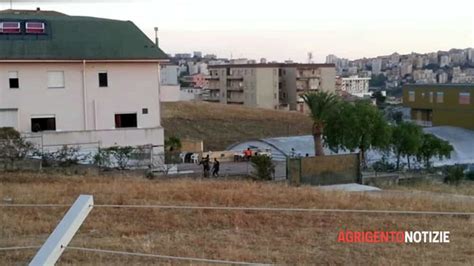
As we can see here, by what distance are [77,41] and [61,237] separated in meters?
30.1

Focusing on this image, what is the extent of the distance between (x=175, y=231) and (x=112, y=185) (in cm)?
627

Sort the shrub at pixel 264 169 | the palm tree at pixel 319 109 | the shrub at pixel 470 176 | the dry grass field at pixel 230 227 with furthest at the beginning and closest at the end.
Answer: the palm tree at pixel 319 109
the shrub at pixel 470 176
the shrub at pixel 264 169
the dry grass field at pixel 230 227

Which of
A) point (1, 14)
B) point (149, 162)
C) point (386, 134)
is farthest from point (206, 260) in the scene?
point (1, 14)

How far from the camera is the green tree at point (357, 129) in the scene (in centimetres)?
3166

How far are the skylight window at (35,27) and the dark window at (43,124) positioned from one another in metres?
4.42

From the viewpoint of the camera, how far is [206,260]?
284 inches

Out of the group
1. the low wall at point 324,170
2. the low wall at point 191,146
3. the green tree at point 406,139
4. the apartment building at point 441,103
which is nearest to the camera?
the low wall at point 324,170

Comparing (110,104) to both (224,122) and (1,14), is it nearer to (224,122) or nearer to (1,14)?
(1,14)

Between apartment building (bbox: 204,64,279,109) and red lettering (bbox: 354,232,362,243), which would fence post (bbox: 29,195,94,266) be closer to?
red lettering (bbox: 354,232,362,243)

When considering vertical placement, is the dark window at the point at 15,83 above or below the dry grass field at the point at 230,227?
above

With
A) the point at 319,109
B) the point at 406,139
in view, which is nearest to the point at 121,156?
the point at 319,109

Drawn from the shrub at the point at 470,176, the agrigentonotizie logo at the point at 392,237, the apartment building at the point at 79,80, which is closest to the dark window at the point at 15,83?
the apartment building at the point at 79,80

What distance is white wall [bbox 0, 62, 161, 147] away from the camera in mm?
31703

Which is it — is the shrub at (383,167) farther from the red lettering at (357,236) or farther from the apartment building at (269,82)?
the apartment building at (269,82)
